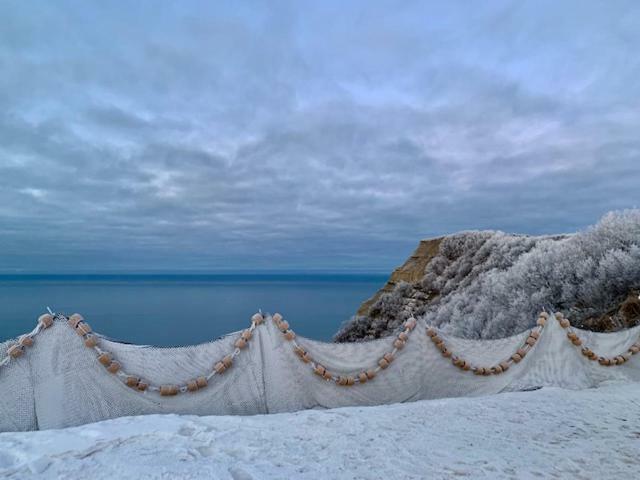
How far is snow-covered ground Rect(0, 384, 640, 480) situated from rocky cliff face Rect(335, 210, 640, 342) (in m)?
5.08

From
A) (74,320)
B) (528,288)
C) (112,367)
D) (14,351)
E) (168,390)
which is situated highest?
(528,288)

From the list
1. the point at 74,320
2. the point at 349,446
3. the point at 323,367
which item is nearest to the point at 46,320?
the point at 74,320

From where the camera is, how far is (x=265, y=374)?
4891mm

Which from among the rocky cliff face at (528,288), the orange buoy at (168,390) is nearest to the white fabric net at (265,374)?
the orange buoy at (168,390)

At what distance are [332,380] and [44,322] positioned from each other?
115 inches

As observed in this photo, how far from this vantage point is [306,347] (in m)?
5.11

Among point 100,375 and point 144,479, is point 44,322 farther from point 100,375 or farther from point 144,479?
point 144,479

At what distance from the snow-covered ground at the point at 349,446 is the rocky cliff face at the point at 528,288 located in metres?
5.08

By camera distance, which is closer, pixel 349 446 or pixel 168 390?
pixel 349 446

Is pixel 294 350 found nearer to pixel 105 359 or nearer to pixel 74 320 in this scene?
pixel 105 359

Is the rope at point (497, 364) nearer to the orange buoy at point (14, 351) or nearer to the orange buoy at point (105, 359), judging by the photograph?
the orange buoy at point (105, 359)

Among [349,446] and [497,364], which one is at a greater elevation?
[497,364]

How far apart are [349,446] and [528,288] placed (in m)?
9.39

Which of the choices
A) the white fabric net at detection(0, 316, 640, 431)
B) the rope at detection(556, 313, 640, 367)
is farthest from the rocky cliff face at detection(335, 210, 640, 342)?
the white fabric net at detection(0, 316, 640, 431)
